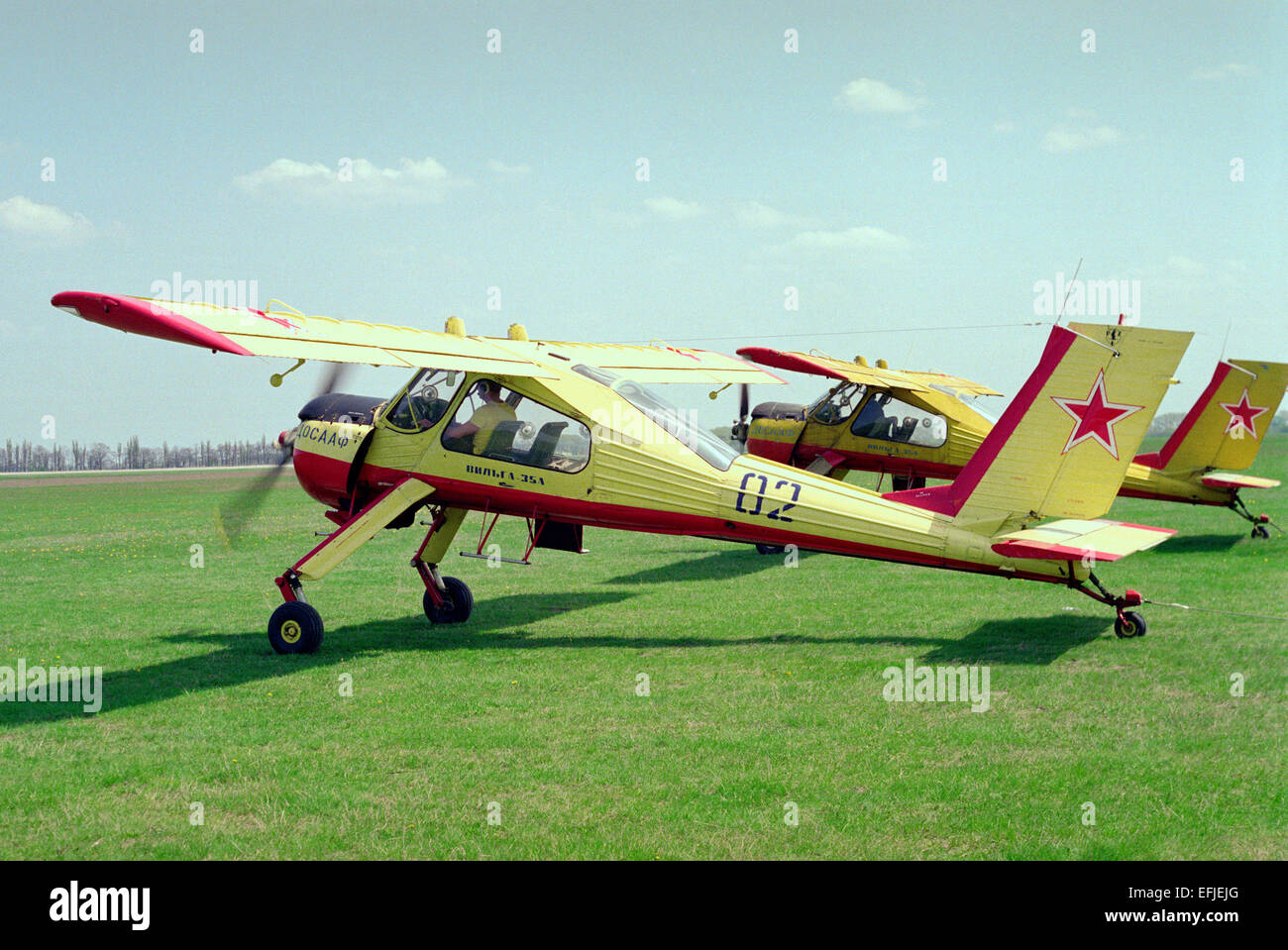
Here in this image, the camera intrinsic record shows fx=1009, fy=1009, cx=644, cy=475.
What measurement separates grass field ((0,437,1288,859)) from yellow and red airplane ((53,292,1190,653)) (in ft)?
3.33

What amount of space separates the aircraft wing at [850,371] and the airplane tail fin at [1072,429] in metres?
6.92

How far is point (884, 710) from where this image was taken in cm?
817

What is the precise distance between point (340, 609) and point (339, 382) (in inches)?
125

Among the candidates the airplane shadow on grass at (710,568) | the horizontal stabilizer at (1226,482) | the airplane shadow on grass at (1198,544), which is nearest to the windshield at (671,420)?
the airplane shadow on grass at (710,568)

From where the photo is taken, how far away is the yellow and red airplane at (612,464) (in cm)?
966

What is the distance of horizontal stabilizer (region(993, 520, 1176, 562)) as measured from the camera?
31.3 ft

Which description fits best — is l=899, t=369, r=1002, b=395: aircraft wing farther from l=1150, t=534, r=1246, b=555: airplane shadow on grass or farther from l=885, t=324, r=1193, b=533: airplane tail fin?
l=885, t=324, r=1193, b=533: airplane tail fin

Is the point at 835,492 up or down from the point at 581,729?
up

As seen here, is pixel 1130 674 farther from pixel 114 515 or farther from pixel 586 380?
pixel 114 515

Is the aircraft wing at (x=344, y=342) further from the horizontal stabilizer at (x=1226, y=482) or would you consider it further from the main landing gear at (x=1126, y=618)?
the horizontal stabilizer at (x=1226, y=482)

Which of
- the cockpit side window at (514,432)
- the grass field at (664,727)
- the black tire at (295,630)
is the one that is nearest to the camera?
the grass field at (664,727)

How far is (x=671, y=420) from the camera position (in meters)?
11.6

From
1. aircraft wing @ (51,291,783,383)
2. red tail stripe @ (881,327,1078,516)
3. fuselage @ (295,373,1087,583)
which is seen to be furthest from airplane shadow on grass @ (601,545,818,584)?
red tail stripe @ (881,327,1078,516)
